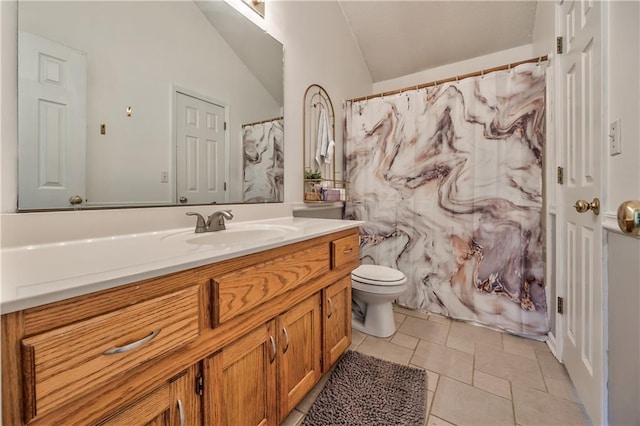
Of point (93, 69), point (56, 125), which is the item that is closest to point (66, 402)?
point (56, 125)

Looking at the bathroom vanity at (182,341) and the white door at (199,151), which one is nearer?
the bathroom vanity at (182,341)

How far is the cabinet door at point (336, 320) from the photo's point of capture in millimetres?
1309

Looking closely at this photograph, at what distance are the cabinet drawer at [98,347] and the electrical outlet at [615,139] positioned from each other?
55.1 inches

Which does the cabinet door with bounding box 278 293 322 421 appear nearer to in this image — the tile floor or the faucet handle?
the tile floor

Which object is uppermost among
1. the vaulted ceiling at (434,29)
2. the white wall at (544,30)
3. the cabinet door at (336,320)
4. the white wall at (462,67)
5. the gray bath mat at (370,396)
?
the vaulted ceiling at (434,29)

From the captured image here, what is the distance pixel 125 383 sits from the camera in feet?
1.86

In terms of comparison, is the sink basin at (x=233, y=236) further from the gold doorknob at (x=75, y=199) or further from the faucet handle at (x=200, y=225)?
the gold doorknob at (x=75, y=199)

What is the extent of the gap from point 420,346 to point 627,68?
Answer: 1644 mm

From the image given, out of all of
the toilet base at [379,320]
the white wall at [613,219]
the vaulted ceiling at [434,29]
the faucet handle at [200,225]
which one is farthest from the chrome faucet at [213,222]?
the vaulted ceiling at [434,29]

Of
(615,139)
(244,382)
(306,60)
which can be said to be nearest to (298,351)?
(244,382)

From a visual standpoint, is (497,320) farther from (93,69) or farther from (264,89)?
(93,69)

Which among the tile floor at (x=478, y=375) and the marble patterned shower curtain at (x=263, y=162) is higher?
the marble patterned shower curtain at (x=263, y=162)

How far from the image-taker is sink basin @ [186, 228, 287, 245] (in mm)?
1091

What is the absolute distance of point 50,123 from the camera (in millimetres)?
873
